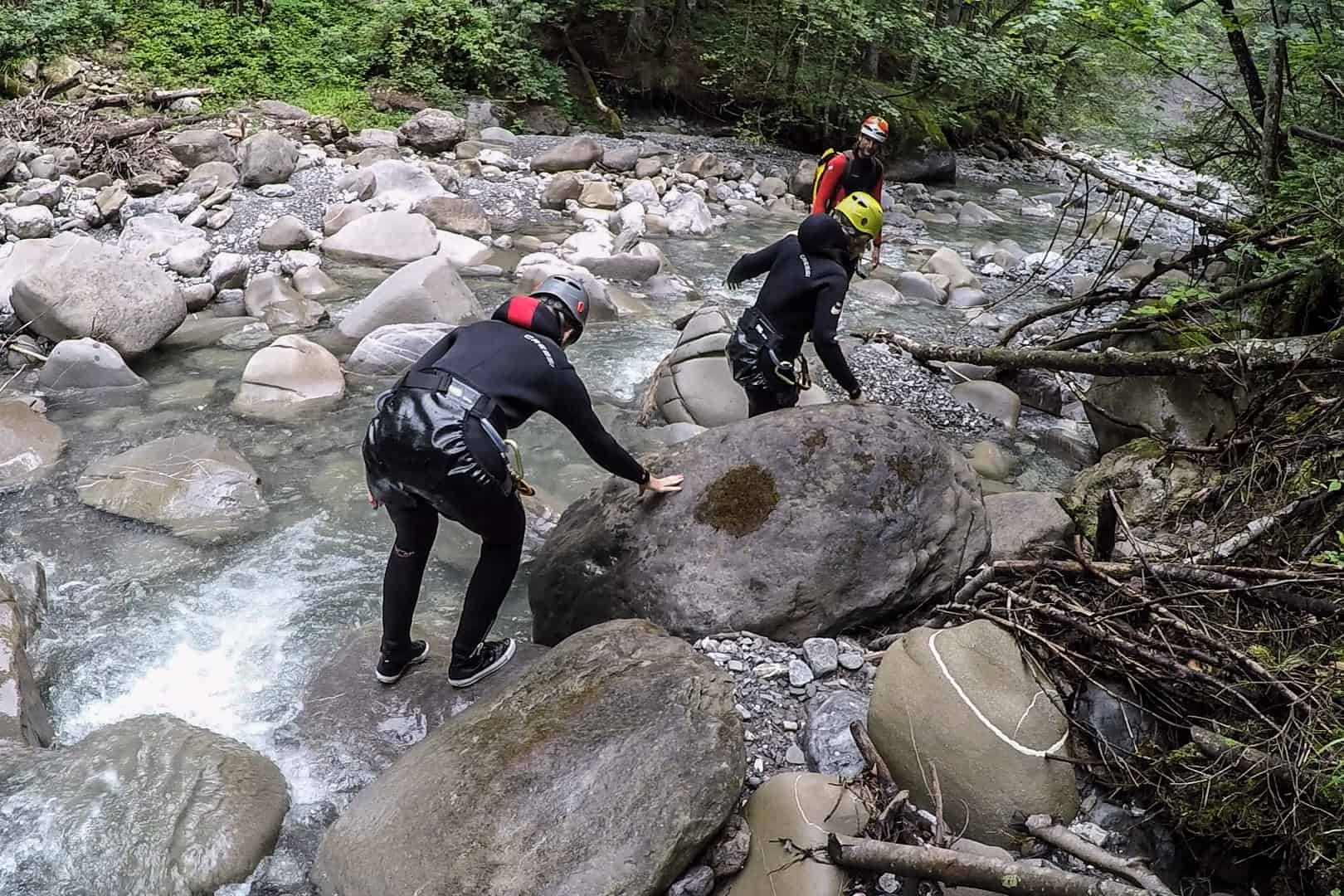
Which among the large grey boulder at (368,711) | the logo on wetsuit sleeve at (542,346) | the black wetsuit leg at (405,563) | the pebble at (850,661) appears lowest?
the large grey boulder at (368,711)

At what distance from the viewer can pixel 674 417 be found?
7.25m

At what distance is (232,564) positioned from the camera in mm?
5305

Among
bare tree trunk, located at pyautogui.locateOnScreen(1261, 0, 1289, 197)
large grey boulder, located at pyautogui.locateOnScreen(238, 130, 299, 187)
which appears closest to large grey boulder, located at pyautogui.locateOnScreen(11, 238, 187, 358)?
large grey boulder, located at pyautogui.locateOnScreen(238, 130, 299, 187)

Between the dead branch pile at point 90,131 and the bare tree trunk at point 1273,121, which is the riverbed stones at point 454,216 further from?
the bare tree trunk at point 1273,121

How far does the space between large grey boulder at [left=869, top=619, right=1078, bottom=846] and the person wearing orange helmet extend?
517 cm

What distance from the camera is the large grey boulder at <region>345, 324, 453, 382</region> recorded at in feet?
25.7

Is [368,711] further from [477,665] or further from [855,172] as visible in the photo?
[855,172]

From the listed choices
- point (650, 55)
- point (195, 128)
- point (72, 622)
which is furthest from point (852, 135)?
point (72, 622)

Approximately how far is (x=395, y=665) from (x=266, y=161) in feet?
32.8

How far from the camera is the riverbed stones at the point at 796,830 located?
2773 millimetres

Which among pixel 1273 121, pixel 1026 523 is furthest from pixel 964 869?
pixel 1273 121

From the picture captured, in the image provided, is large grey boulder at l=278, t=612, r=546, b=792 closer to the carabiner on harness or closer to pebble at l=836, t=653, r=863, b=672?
the carabiner on harness

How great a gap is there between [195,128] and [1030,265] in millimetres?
12034

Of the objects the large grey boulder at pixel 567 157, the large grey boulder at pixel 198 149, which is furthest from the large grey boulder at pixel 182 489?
the large grey boulder at pixel 567 157
